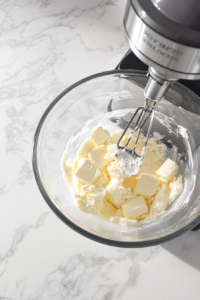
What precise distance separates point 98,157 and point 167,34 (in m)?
0.57

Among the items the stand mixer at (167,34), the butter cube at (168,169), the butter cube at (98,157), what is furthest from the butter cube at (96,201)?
the stand mixer at (167,34)

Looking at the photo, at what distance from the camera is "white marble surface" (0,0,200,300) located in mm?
911

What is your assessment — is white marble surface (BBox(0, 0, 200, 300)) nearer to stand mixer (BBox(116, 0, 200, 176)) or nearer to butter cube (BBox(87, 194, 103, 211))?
butter cube (BBox(87, 194, 103, 211))

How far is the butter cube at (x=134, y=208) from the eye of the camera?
0.83 metres

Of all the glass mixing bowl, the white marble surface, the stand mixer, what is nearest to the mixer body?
the stand mixer

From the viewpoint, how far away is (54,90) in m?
1.18

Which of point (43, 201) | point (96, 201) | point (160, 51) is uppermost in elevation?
point (160, 51)

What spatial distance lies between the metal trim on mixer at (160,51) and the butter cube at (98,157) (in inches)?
19.4

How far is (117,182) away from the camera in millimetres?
873

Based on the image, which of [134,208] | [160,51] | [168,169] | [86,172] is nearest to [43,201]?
[86,172]

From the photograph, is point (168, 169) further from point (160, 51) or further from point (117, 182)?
point (160, 51)

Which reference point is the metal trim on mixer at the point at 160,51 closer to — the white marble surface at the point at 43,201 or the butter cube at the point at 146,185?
the butter cube at the point at 146,185

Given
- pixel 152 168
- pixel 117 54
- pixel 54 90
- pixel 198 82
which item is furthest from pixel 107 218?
pixel 117 54

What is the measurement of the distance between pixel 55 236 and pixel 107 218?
0.76 ft
